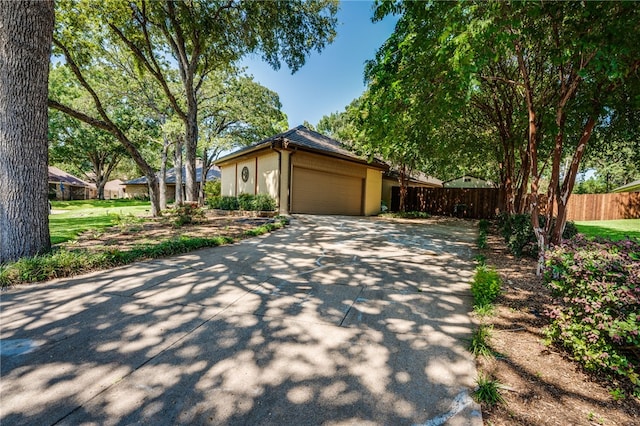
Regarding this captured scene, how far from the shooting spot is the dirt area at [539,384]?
161 centimetres

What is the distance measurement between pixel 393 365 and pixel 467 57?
10.5 ft

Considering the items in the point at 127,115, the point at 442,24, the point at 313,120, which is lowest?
the point at 442,24

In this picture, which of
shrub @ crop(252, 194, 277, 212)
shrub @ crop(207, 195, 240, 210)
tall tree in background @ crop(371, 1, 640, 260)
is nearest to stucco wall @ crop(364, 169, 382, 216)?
shrub @ crop(252, 194, 277, 212)

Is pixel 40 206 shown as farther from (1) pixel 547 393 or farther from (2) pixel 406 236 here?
(2) pixel 406 236

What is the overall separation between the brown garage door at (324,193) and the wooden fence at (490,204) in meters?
5.65

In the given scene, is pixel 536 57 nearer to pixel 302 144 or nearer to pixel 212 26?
pixel 302 144

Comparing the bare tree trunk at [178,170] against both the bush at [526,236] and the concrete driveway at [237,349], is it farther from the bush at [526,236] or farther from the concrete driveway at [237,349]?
the bush at [526,236]

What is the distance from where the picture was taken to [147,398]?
5.63 feet

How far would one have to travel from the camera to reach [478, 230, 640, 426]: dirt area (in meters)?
1.61

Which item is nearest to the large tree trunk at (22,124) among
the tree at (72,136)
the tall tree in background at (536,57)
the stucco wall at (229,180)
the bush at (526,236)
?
the tall tree in background at (536,57)

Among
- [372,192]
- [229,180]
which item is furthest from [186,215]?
[372,192]

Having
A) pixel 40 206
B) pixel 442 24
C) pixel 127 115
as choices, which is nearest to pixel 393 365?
pixel 442 24

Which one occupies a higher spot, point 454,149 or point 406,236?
point 454,149

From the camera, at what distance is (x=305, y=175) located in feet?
40.8
